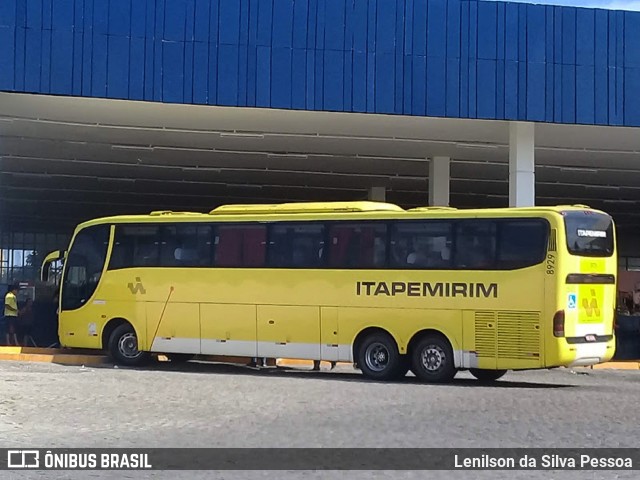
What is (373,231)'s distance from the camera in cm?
1909

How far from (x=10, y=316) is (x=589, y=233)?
14008 mm

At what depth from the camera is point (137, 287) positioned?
841 inches

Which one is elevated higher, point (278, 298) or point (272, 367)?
point (278, 298)

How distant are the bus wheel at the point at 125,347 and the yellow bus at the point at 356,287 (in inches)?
1.1

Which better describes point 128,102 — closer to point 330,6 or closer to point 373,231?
point 330,6

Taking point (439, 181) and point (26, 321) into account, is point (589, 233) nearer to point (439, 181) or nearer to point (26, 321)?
point (439, 181)

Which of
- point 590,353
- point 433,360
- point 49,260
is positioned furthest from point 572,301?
point 49,260

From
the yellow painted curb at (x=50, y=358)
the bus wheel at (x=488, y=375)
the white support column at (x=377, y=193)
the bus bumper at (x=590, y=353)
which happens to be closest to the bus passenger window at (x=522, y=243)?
the bus bumper at (x=590, y=353)

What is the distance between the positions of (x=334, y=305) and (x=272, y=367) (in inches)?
147

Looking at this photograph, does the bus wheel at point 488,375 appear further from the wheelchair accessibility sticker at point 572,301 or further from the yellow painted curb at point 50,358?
the yellow painted curb at point 50,358

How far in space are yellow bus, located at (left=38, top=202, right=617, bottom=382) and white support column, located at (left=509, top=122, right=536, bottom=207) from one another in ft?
18.0

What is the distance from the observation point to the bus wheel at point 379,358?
18.9m

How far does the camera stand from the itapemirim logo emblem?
69.9 feet

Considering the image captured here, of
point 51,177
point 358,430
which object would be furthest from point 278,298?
point 51,177
